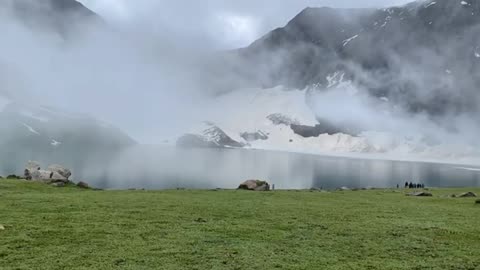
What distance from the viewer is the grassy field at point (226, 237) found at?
595 inches

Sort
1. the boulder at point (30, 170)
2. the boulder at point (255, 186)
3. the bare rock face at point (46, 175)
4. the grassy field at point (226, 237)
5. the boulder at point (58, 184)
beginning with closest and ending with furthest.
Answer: the grassy field at point (226, 237) → the boulder at point (58, 184) → the bare rock face at point (46, 175) → the boulder at point (255, 186) → the boulder at point (30, 170)

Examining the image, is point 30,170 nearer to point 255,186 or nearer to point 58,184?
point 58,184

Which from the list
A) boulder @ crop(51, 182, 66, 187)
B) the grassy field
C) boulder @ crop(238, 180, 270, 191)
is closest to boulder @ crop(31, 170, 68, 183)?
boulder @ crop(51, 182, 66, 187)

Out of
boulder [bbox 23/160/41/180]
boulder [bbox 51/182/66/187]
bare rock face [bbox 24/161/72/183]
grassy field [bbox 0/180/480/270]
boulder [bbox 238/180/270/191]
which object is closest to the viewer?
grassy field [bbox 0/180/480/270]

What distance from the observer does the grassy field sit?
1511 cm

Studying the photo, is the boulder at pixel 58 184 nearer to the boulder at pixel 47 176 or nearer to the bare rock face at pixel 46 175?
the bare rock face at pixel 46 175

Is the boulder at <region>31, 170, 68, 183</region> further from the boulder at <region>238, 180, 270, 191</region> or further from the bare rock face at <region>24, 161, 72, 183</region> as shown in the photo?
the boulder at <region>238, 180, 270, 191</region>

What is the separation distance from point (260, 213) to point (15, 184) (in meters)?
25.5

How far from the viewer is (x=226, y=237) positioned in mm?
18891

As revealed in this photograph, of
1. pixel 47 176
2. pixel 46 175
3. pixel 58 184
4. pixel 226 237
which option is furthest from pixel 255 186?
pixel 226 237

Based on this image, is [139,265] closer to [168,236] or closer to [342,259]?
[168,236]

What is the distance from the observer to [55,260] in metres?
14.6

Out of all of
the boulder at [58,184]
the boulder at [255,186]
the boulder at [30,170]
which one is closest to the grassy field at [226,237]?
the boulder at [58,184]

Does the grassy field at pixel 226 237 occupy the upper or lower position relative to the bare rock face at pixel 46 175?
lower
